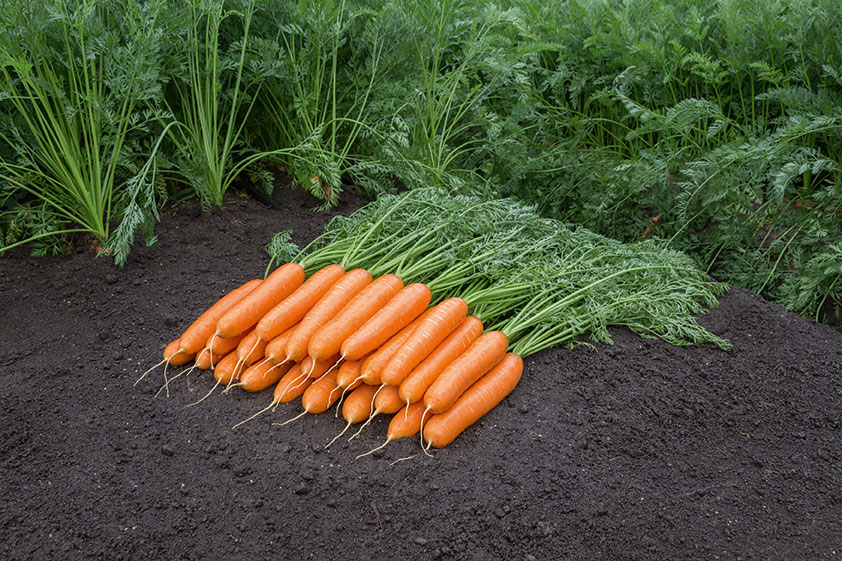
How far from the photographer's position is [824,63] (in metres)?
3.39

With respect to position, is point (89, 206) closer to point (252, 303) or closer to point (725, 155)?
point (252, 303)

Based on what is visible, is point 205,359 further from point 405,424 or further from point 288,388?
point 405,424

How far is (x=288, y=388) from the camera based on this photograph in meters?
2.40

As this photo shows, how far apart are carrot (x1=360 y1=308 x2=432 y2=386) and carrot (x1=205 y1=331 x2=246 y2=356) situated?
1.85 ft

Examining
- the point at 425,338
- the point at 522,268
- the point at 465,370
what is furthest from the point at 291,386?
the point at 522,268

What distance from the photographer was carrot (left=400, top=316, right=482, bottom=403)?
2.26 m

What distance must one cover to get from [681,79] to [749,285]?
1278 mm

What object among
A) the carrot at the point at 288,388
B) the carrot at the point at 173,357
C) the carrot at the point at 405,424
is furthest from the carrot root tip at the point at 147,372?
the carrot at the point at 405,424

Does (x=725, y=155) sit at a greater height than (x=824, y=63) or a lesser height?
lesser

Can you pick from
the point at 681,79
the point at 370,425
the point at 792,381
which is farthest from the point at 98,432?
the point at 681,79

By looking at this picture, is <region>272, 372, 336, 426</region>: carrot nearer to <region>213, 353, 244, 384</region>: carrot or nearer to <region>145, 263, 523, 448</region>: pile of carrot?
<region>145, 263, 523, 448</region>: pile of carrot

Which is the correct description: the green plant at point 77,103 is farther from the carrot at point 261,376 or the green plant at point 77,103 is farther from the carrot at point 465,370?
the carrot at point 465,370

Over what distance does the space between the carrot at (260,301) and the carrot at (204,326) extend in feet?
0.25

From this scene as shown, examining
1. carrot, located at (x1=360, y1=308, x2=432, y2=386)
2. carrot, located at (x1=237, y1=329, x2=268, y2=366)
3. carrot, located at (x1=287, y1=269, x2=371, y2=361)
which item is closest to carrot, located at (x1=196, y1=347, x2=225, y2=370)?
carrot, located at (x1=237, y1=329, x2=268, y2=366)
